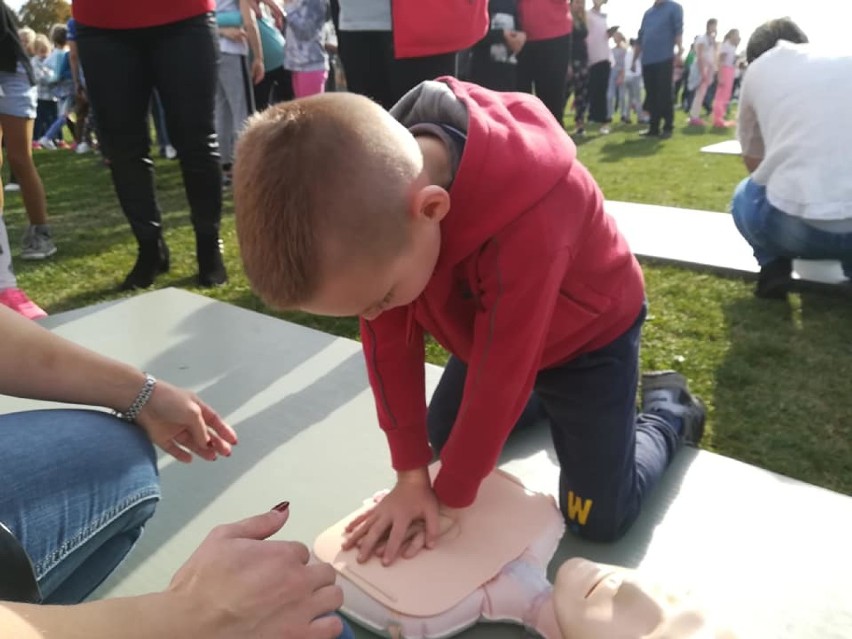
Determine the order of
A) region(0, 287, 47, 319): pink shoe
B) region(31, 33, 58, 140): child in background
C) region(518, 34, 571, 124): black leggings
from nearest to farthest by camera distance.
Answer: region(0, 287, 47, 319): pink shoe, region(518, 34, 571, 124): black leggings, region(31, 33, 58, 140): child in background

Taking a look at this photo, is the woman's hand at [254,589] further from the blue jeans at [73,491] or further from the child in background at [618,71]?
the child in background at [618,71]

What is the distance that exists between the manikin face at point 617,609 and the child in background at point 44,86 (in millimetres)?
7444

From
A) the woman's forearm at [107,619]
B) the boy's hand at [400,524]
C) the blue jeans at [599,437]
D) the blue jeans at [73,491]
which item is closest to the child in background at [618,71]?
the blue jeans at [599,437]

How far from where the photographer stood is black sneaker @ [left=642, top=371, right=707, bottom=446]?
1.50 meters

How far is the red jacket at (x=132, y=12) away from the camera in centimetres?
217

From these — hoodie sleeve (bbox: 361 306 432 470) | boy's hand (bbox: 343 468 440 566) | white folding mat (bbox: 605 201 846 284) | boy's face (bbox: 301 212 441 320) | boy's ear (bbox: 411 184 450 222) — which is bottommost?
white folding mat (bbox: 605 201 846 284)

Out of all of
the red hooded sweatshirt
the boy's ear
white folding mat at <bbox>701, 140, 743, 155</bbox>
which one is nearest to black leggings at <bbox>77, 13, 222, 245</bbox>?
the red hooded sweatshirt

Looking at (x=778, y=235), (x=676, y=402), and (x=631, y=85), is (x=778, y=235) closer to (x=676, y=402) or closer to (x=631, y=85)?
(x=676, y=402)

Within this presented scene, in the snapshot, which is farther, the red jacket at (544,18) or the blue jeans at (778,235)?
the red jacket at (544,18)

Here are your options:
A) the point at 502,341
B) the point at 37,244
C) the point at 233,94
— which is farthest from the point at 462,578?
the point at 233,94

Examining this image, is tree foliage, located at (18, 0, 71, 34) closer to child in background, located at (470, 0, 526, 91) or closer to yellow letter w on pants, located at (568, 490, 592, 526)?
child in background, located at (470, 0, 526, 91)

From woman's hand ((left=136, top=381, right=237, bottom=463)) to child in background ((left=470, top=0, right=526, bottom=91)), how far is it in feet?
9.58

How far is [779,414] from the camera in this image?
170cm

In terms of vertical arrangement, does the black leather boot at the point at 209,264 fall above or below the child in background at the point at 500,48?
below
